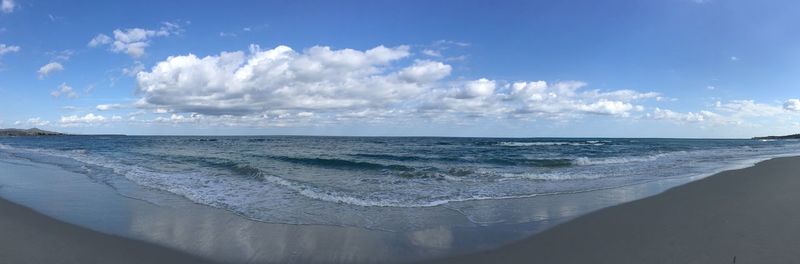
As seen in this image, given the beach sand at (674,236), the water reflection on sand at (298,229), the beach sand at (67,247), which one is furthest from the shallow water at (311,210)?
the beach sand at (674,236)

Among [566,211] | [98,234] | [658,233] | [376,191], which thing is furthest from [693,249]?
[98,234]

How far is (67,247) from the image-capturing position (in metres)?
5.90

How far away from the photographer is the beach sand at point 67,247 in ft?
17.7

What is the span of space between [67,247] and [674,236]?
357 inches

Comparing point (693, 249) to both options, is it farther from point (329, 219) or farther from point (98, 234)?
point (98, 234)

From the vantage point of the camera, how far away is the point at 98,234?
6684mm

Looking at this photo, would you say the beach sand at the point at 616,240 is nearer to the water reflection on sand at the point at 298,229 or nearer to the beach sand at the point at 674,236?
the beach sand at the point at 674,236

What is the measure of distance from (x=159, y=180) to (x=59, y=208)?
5.28 meters

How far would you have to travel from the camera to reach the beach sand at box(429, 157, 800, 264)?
17.2 feet

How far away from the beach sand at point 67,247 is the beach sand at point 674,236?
4134 millimetres

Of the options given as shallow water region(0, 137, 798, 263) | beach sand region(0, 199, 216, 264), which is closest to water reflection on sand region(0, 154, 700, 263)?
Answer: shallow water region(0, 137, 798, 263)

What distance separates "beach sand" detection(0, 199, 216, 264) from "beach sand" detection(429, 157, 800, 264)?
413 cm

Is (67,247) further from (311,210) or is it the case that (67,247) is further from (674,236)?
(674,236)

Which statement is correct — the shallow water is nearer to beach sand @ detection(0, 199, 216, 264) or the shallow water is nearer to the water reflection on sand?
the water reflection on sand
